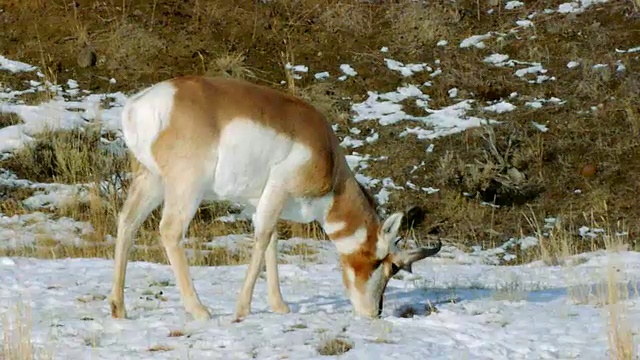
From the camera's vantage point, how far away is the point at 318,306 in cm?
798

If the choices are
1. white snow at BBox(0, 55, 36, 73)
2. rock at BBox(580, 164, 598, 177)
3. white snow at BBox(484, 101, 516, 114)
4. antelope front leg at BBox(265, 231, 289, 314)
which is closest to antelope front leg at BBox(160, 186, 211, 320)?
antelope front leg at BBox(265, 231, 289, 314)

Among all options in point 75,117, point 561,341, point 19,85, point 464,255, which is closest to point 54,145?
point 75,117

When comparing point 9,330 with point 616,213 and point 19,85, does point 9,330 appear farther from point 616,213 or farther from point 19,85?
point 19,85

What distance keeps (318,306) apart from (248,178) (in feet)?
4.45

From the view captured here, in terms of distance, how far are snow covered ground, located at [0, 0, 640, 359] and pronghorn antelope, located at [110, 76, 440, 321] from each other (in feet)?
1.09

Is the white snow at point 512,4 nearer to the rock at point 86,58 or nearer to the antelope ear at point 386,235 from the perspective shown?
the rock at point 86,58

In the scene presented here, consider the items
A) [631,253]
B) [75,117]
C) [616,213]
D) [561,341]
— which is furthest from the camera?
[75,117]

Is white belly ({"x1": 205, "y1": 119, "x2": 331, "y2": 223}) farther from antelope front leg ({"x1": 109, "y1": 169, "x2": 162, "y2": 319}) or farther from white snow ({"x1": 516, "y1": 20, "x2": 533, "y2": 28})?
white snow ({"x1": 516, "y1": 20, "x2": 533, "y2": 28})

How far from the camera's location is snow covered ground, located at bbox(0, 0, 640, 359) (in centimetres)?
592

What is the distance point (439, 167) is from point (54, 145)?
18.2 ft

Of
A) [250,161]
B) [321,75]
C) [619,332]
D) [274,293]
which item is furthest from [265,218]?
[321,75]

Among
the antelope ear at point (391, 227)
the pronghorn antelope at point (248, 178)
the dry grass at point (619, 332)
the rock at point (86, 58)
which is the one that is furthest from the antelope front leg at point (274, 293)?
the rock at point (86, 58)

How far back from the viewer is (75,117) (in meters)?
15.1

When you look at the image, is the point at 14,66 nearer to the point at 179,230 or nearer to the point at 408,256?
the point at 179,230
